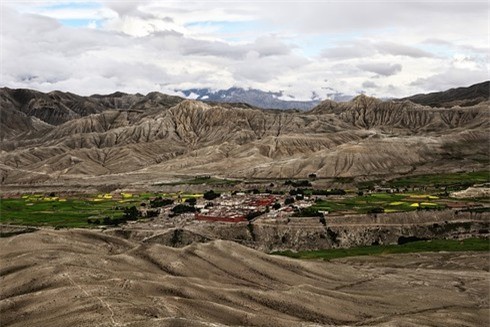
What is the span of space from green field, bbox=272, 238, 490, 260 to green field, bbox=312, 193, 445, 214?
55.7 ft

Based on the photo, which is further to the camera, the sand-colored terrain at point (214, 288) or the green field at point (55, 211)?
the green field at point (55, 211)

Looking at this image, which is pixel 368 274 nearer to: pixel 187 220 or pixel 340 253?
pixel 340 253

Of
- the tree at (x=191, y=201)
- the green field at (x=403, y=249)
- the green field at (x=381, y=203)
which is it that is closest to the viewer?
the green field at (x=403, y=249)

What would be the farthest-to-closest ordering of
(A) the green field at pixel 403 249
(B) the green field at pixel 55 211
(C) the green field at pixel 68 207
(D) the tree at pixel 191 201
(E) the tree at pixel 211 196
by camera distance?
(E) the tree at pixel 211 196
(D) the tree at pixel 191 201
(C) the green field at pixel 68 207
(B) the green field at pixel 55 211
(A) the green field at pixel 403 249

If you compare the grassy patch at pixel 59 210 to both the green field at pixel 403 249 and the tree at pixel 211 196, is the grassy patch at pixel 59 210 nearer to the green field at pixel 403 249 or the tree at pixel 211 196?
the tree at pixel 211 196

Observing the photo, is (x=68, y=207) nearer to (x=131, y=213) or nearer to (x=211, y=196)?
(x=131, y=213)

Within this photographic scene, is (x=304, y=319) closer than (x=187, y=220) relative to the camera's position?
Yes

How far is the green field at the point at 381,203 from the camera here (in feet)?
414

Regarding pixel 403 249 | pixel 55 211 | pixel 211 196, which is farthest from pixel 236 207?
pixel 55 211

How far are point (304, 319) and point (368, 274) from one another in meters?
27.7

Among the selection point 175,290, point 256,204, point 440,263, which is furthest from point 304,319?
point 256,204

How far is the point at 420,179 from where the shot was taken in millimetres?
180500

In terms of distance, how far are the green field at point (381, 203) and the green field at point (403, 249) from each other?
16989mm

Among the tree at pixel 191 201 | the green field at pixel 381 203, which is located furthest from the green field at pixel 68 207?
the green field at pixel 381 203
